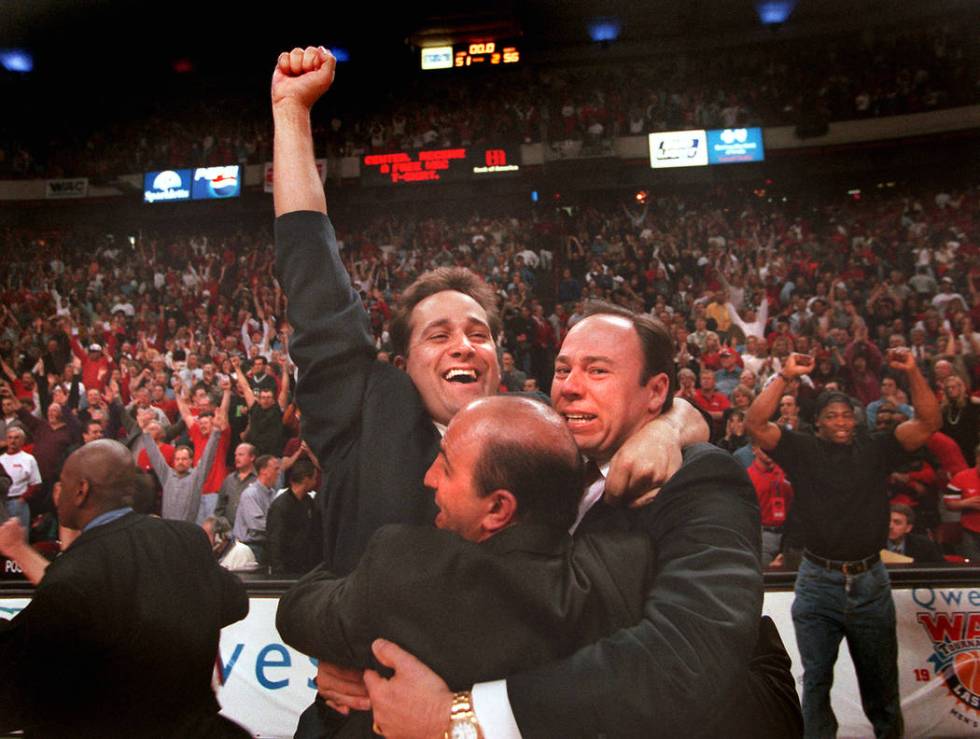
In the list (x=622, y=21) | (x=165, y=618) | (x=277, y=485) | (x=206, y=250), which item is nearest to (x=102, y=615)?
(x=165, y=618)

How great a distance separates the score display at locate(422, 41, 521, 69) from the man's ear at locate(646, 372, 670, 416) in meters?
9.48

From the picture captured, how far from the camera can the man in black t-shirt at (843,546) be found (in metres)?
2.26

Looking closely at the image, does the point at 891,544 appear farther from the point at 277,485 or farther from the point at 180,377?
the point at 180,377

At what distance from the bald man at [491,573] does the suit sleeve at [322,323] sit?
23cm

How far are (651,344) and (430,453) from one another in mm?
477

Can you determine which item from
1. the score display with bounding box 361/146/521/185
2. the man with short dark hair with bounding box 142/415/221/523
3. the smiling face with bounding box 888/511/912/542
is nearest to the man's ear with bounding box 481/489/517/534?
the man with short dark hair with bounding box 142/415/221/523

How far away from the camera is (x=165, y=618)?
61.5 inches

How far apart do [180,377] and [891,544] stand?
416cm

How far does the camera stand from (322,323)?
3.92 ft

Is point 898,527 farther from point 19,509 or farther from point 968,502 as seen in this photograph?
point 19,509

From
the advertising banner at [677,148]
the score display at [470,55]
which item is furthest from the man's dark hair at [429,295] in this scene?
the score display at [470,55]

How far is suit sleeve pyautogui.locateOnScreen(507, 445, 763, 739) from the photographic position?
101 cm

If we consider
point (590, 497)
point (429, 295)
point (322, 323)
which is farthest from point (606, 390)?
point (322, 323)

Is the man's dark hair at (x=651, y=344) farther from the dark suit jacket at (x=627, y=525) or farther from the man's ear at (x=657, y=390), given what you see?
the dark suit jacket at (x=627, y=525)
